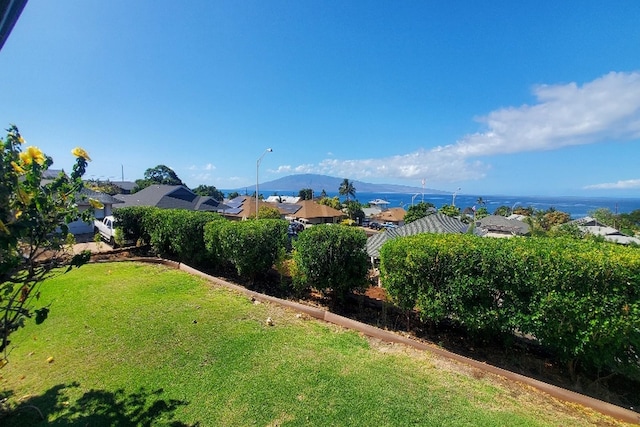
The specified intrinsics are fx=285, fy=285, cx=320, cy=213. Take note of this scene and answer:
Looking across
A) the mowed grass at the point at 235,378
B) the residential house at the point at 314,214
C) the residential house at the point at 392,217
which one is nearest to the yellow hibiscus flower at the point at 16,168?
the mowed grass at the point at 235,378

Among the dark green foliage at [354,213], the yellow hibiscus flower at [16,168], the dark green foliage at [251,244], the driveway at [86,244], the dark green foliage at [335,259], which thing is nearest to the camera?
the yellow hibiscus flower at [16,168]

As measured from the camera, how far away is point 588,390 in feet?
16.4

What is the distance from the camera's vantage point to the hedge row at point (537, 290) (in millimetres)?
4480

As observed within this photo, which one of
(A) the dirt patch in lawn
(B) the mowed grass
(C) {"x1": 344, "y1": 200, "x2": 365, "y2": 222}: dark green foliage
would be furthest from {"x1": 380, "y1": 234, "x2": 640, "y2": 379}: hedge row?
(C) {"x1": 344, "y1": 200, "x2": 365, "y2": 222}: dark green foliage

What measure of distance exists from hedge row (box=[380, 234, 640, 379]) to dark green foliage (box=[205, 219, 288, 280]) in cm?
428

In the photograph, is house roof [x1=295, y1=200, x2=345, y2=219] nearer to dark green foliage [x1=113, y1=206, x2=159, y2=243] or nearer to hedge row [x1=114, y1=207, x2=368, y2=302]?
dark green foliage [x1=113, y1=206, x2=159, y2=243]

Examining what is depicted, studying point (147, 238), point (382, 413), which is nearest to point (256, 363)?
point (382, 413)

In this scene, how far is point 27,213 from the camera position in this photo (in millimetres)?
2496

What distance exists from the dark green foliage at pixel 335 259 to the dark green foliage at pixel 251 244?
146 centimetres

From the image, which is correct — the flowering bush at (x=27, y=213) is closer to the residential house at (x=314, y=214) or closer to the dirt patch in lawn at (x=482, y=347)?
the dirt patch in lawn at (x=482, y=347)

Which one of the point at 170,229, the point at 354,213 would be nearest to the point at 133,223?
the point at 170,229

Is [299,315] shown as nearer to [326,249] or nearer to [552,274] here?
[326,249]

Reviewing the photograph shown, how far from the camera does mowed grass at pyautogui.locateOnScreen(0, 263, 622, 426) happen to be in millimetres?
3623

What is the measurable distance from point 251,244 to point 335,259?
290 cm
